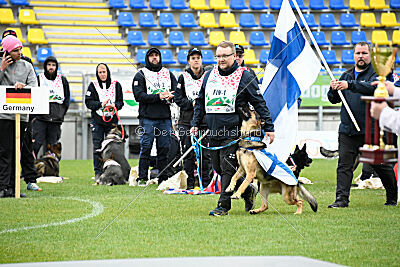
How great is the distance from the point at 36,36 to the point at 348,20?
1110 centimetres

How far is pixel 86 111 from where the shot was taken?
18.0 metres

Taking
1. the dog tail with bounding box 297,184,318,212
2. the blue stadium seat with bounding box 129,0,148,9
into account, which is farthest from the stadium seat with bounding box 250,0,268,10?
the dog tail with bounding box 297,184,318,212

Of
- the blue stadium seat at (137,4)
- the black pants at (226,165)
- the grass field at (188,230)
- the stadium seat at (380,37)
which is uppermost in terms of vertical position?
the blue stadium seat at (137,4)

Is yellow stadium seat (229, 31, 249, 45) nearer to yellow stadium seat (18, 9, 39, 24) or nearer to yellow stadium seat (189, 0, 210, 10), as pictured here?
yellow stadium seat (189, 0, 210, 10)

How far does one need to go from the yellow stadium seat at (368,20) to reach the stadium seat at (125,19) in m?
8.32

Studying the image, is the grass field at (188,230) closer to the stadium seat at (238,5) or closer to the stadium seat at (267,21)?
the stadium seat at (267,21)

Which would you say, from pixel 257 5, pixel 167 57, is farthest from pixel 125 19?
pixel 257 5

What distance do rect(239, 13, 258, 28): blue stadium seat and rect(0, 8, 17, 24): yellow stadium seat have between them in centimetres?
789

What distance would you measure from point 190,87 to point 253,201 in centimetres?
312

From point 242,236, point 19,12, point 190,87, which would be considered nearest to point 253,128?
point 242,236

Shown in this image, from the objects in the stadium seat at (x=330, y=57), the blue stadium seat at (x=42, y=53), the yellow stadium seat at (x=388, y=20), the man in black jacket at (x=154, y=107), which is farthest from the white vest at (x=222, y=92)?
the yellow stadium seat at (x=388, y=20)

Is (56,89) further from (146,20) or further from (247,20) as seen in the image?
(247,20)

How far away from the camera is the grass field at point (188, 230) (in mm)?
4746

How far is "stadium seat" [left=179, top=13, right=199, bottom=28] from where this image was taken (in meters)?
21.9
